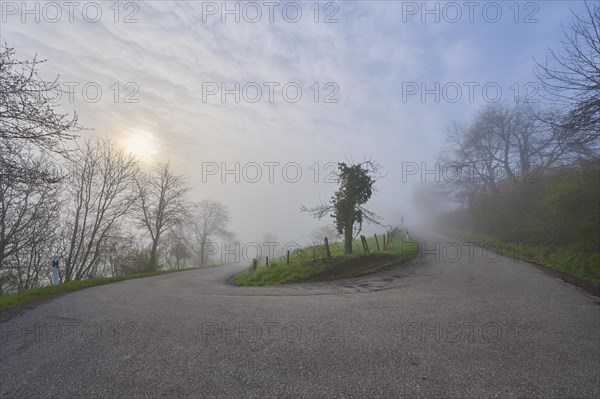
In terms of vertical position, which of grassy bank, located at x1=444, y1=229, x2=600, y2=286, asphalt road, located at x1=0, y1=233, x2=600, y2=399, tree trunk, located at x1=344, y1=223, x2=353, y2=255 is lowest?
asphalt road, located at x1=0, y1=233, x2=600, y2=399

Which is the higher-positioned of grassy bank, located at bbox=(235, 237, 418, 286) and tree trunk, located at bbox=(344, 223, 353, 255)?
tree trunk, located at bbox=(344, 223, 353, 255)

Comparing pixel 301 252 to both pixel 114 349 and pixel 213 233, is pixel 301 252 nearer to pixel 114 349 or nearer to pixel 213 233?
pixel 114 349

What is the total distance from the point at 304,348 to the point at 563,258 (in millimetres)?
16679

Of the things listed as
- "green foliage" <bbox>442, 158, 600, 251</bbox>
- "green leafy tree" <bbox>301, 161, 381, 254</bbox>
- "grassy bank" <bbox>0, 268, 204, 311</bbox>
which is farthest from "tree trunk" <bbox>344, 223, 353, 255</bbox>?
"grassy bank" <bbox>0, 268, 204, 311</bbox>

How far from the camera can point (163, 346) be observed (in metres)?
4.37

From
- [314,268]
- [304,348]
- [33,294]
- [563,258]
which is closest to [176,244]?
[314,268]

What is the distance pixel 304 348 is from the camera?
437cm

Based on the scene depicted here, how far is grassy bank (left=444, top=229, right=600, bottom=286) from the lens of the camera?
12.0 meters

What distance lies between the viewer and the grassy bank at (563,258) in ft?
39.5

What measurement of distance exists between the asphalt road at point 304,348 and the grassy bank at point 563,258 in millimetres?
5486

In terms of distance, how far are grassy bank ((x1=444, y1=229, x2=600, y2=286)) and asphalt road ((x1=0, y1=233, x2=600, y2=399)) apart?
5.49 m

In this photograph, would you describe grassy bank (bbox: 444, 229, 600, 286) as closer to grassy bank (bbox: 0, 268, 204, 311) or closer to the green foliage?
the green foliage

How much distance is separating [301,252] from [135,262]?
1775cm

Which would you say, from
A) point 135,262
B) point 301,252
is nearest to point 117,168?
point 135,262
